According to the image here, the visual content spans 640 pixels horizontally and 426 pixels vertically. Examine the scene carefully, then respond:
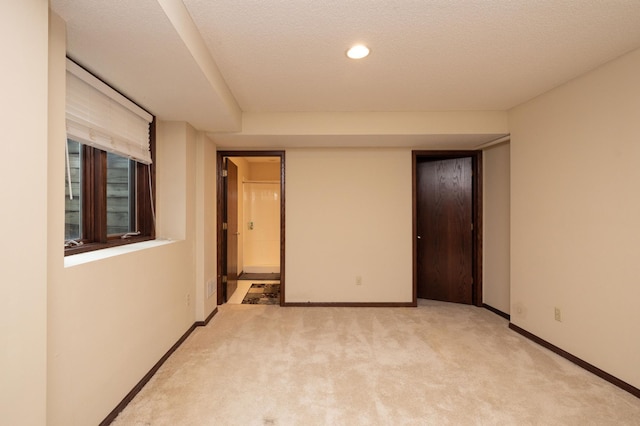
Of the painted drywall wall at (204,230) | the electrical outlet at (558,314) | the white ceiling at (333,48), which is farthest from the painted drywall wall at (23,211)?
the electrical outlet at (558,314)

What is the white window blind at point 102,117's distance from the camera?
1.64 m

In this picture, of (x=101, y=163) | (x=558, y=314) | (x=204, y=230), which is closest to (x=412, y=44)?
(x=101, y=163)

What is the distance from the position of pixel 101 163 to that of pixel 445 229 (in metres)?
3.73

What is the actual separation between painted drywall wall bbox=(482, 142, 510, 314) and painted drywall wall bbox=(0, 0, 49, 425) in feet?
12.8

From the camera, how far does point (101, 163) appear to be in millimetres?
1939

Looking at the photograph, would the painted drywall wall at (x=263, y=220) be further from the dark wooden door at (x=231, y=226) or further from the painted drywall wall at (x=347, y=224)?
the painted drywall wall at (x=347, y=224)

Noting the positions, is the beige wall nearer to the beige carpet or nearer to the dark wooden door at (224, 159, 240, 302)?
the beige carpet

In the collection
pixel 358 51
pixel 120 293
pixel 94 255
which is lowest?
pixel 120 293

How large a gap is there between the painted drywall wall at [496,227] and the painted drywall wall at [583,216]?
0.41 metres

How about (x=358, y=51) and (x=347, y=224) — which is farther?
(x=347, y=224)

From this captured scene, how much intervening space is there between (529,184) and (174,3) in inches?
123

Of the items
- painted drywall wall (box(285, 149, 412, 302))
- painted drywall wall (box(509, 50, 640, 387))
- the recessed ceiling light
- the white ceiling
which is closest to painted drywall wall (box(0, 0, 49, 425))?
the white ceiling

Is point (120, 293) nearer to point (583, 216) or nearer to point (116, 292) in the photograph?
point (116, 292)

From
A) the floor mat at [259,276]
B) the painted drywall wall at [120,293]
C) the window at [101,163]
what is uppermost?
the window at [101,163]
